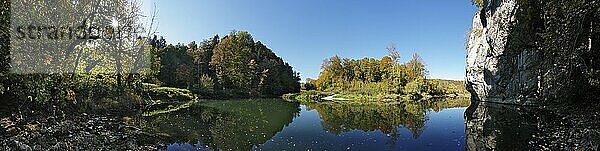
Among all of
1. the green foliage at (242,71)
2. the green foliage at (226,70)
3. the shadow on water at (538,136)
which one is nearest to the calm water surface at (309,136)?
the shadow on water at (538,136)

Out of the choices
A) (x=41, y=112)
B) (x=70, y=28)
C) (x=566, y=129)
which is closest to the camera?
(x=566, y=129)

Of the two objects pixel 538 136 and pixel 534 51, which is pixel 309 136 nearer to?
pixel 538 136

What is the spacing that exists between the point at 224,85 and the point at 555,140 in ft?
173

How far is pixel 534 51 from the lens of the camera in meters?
28.8

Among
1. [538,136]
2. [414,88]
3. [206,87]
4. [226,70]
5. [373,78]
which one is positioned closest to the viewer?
[538,136]

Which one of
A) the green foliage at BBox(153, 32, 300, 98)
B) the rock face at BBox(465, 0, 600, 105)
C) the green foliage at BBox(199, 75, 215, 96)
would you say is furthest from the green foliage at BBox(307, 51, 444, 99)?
→ the green foliage at BBox(199, 75, 215, 96)

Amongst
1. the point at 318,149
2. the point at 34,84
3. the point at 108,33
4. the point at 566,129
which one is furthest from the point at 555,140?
the point at 108,33

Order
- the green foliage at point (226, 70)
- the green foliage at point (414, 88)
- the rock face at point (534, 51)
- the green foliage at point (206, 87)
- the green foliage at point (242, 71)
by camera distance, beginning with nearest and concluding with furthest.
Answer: the rock face at point (534, 51) < the green foliage at point (414, 88) < the green foliage at point (206, 87) < the green foliage at point (226, 70) < the green foliage at point (242, 71)

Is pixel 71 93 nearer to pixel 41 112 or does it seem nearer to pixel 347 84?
pixel 41 112

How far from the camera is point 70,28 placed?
16.7 meters

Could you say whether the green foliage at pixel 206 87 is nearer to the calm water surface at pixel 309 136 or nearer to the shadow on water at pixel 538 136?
the calm water surface at pixel 309 136

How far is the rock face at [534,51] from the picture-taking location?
42.6ft

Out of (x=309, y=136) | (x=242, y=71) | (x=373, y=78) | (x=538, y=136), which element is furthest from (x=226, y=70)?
(x=538, y=136)

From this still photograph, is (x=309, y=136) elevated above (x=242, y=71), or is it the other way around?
(x=242, y=71)
